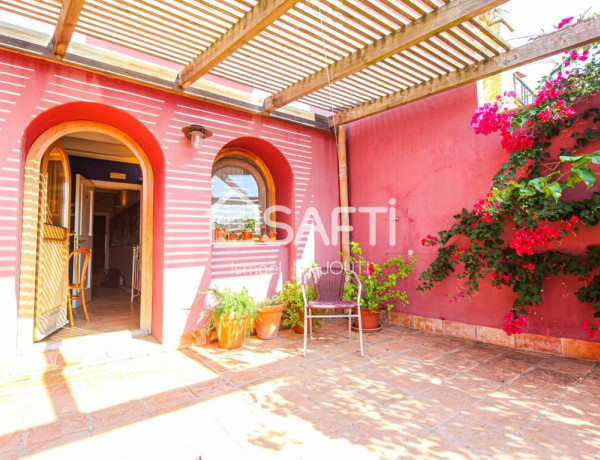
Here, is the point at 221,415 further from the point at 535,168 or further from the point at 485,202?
the point at 535,168

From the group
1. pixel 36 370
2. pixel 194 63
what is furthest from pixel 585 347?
pixel 36 370

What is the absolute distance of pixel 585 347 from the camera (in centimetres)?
310

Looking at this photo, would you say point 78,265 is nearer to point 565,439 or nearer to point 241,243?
point 241,243

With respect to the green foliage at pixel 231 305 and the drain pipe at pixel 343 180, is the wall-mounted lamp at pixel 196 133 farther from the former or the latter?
the drain pipe at pixel 343 180

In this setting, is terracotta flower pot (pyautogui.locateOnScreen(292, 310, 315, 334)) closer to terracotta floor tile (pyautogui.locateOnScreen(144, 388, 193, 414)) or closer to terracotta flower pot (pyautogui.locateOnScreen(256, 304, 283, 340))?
terracotta flower pot (pyautogui.locateOnScreen(256, 304, 283, 340))

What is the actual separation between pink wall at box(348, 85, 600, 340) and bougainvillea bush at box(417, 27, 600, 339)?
0.52 feet

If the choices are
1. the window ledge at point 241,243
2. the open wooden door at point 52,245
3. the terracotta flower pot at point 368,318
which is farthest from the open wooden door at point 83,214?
the terracotta flower pot at point 368,318

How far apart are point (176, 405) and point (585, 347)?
3.58 metres

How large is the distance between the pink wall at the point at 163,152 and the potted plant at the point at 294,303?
383mm

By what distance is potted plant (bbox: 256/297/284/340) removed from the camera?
3914 millimetres

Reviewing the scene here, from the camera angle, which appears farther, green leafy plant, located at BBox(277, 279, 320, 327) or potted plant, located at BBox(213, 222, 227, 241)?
potted plant, located at BBox(213, 222, 227, 241)

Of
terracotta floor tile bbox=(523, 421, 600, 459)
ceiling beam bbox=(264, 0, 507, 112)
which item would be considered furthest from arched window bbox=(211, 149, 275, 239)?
terracotta floor tile bbox=(523, 421, 600, 459)

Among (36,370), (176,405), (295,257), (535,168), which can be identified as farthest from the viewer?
(295,257)

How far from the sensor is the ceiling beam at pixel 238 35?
243 centimetres
